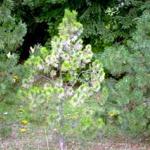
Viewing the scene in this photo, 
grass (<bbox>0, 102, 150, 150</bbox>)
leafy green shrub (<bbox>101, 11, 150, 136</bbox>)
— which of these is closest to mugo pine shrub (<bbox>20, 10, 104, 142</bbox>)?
leafy green shrub (<bbox>101, 11, 150, 136</bbox>)

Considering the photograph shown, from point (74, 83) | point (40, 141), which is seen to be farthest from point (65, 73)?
point (40, 141)

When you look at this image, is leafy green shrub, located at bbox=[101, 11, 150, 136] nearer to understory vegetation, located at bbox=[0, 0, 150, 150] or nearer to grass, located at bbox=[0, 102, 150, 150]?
understory vegetation, located at bbox=[0, 0, 150, 150]

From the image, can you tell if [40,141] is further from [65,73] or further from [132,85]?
[65,73]

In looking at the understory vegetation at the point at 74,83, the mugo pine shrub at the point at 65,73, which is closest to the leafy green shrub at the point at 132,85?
the understory vegetation at the point at 74,83

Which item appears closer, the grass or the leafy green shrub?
the leafy green shrub

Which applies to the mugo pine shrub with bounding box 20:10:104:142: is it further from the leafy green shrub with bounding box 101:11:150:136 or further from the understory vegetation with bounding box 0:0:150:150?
the leafy green shrub with bounding box 101:11:150:136

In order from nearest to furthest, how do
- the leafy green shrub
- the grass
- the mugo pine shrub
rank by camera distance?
the mugo pine shrub, the leafy green shrub, the grass

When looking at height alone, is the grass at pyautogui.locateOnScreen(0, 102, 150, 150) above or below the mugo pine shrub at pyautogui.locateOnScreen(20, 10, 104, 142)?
below

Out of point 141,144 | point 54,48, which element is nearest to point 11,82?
point 54,48

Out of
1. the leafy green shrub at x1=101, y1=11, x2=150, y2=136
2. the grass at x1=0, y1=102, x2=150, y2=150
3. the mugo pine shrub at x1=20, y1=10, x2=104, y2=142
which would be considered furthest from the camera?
the grass at x1=0, y1=102, x2=150, y2=150

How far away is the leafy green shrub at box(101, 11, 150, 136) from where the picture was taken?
6004 millimetres

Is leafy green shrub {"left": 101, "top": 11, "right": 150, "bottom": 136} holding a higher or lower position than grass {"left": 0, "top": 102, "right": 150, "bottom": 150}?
higher

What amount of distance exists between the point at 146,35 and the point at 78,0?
16.0ft

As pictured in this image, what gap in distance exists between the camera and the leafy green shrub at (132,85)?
19.7 ft
